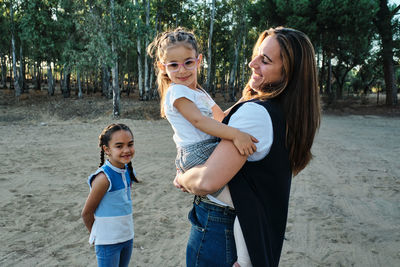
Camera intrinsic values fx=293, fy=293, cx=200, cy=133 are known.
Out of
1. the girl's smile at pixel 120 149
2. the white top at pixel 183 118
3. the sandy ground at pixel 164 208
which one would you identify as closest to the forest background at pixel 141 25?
the sandy ground at pixel 164 208

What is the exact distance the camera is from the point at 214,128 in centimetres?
141

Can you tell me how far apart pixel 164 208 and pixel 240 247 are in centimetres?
395

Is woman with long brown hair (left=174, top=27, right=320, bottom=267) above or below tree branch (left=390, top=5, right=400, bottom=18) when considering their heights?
below

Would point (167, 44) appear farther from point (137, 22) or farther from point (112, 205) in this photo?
point (137, 22)

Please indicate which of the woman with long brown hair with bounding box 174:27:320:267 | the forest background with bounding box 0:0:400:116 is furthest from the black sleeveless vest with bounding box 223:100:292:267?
the forest background with bounding box 0:0:400:116

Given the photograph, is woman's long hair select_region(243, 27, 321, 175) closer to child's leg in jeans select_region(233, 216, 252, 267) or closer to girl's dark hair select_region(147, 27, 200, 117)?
child's leg in jeans select_region(233, 216, 252, 267)

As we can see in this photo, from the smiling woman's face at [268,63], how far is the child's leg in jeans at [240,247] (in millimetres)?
700

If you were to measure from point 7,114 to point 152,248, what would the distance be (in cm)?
1856

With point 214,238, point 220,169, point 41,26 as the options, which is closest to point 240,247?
point 214,238

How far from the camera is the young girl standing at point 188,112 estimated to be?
1.35 meters

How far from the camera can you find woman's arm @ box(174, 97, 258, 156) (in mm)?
1232

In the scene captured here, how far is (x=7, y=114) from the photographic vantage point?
1827cm

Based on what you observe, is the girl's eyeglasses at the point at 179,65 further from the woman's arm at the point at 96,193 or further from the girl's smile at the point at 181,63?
the woman's arm at the point at 96,193

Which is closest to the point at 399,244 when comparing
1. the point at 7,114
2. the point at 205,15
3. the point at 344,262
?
the point at 344,262
